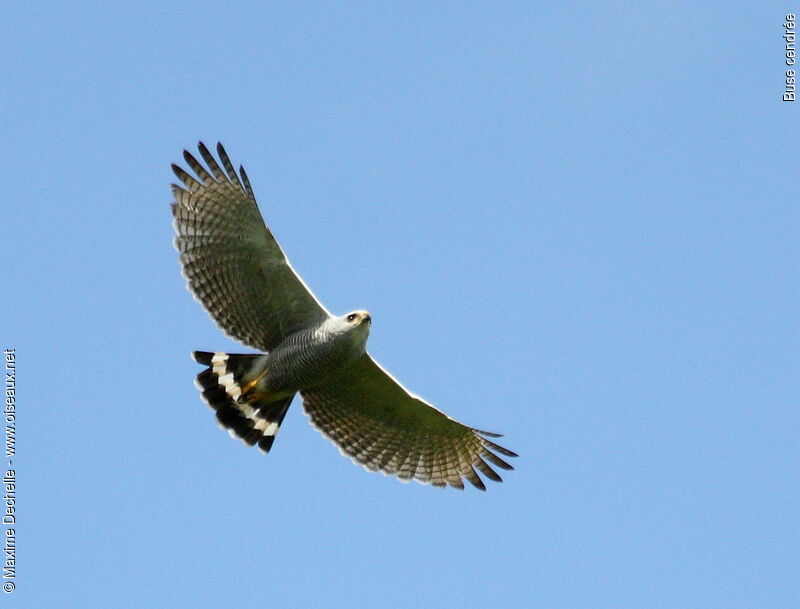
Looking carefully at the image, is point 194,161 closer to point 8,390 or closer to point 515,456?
point 8,390

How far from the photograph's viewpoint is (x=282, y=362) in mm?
15531

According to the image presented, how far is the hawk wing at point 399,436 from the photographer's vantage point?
16312mm

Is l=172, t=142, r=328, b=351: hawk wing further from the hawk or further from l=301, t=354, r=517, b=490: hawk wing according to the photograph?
l=301, t=354, r=517, b=490: hawk wing

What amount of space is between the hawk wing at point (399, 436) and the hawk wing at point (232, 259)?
128 centimetres

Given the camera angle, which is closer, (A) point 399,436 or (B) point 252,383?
(B) point 252,383

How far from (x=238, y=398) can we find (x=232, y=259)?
5.77 ft

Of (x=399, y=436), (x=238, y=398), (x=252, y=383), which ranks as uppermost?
(x=399, y=436)

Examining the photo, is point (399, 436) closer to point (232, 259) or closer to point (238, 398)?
point (238, 398)

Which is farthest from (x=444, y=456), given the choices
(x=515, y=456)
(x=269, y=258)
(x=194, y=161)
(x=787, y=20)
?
(x=787, y=20)

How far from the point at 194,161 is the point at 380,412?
3.97m

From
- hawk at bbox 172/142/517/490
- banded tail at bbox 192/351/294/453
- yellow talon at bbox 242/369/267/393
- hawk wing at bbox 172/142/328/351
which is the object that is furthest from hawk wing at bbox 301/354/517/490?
hawk wing at bbox 172/142/328/351

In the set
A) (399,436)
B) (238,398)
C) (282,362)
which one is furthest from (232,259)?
(399,436)

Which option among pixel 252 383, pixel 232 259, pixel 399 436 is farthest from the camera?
pixel 399 436

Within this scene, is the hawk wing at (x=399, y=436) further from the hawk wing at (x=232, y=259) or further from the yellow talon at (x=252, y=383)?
the hawk wing at (x=232, y=259)
